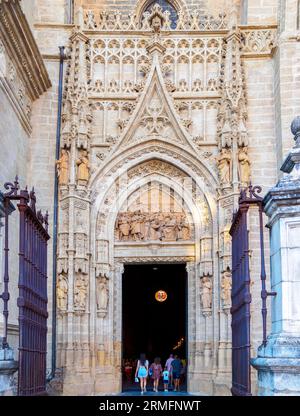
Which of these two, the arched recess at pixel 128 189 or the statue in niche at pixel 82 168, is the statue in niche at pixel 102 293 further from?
the statue in niche at pixel 82 168

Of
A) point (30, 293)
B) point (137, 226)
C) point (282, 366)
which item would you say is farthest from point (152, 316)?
point (282, 366)

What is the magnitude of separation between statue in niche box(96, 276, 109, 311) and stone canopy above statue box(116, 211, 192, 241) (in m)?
1.20

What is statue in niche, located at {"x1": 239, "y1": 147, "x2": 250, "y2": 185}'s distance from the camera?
1638 centimetres

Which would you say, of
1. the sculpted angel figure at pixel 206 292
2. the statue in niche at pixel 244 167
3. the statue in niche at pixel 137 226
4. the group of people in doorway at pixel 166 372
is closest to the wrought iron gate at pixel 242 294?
the sculpted angel figure at pixel 206 292

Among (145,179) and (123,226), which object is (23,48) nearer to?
(145,179)

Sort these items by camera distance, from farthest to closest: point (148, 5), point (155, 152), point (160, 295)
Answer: point (160, 295), point (148, 5), point (155, 152)

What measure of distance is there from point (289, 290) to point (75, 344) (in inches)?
388

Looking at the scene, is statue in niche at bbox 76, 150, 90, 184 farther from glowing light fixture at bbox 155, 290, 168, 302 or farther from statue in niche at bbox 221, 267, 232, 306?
glowing light fixture at bbox 155, 290, 168, 302

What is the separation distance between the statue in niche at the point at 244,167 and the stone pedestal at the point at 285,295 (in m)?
9.38

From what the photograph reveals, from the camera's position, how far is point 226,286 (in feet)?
52.0

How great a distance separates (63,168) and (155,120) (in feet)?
8.30
